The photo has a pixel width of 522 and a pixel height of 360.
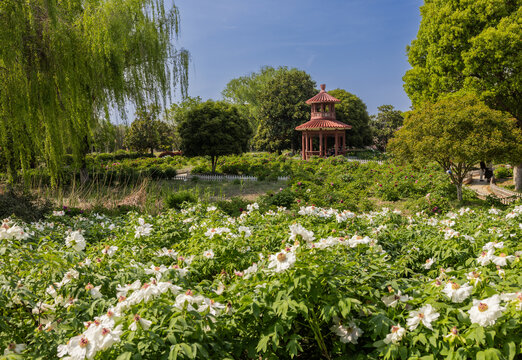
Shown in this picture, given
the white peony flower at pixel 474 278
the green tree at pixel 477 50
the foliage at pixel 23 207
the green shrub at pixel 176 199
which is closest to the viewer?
the white peony flower at pixel 474 278

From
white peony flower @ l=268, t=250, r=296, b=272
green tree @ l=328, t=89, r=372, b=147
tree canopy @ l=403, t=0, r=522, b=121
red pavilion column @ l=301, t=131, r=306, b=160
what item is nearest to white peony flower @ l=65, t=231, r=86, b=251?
white peony flower @ l=268, t=250, r=296, b=272

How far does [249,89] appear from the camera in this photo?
48.1m

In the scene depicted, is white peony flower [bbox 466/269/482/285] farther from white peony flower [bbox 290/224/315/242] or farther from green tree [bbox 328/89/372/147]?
green tree [bbox 328/89/372/147]

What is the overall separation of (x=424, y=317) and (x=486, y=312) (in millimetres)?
347

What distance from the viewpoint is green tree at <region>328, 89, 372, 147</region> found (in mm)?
31531

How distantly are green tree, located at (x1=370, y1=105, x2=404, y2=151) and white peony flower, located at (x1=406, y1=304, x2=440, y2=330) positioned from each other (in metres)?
40.5

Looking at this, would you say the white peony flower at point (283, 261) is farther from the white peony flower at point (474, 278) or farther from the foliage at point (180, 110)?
the foliage at point (180, 110)

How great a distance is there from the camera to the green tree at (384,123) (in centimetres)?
4044

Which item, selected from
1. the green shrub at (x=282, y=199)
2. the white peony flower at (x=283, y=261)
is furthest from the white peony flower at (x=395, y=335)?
the green shrub at (x=282, y=199)

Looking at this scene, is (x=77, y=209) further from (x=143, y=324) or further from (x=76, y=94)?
(x=143, y=324)

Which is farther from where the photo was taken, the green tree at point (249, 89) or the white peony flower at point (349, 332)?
the green tree at point (249, 89)

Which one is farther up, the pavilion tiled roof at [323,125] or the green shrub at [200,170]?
the pavilion tiled roof at [323,125]

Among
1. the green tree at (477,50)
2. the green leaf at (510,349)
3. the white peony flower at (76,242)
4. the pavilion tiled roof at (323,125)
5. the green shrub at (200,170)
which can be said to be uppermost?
the green tree at (477,50)

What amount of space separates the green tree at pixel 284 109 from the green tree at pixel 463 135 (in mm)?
19594
